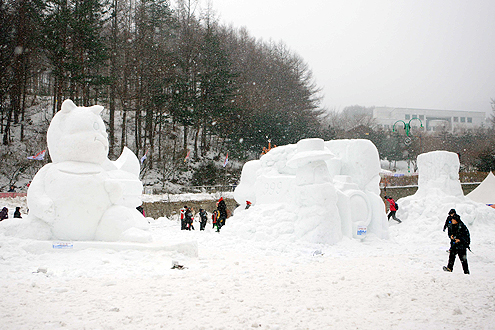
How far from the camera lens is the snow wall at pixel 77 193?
20.6 feet

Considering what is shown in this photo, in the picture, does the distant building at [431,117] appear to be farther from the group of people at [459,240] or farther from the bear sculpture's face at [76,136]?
the bear sculpture's face at [76,136]

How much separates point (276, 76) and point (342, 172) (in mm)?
25640

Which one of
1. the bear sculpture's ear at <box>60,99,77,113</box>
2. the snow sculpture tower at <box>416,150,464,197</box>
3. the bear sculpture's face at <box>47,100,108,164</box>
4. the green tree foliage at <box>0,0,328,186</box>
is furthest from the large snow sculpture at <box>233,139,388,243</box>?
the green tree foliage at <box>0,0,328,186</box>

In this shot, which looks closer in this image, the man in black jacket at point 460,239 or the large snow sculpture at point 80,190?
the man in black jacket at point 460,239

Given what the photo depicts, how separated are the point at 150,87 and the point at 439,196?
19.1m

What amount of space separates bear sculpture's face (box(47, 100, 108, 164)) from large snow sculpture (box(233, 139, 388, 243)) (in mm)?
4526

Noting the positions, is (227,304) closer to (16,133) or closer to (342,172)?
A: (342,172)

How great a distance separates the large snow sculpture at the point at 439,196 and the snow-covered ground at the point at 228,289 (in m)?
6.04

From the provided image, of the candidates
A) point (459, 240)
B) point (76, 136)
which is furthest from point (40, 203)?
point (459, 240)

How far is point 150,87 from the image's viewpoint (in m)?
24.7

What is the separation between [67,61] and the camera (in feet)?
70.8

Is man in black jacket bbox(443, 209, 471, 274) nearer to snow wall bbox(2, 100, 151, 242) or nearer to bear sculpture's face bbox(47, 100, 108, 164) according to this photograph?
snow wall bbox(2, 100, 151, 242)

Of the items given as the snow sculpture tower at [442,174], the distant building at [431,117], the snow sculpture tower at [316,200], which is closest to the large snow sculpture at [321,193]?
the snow sculpture tower at [316,200]

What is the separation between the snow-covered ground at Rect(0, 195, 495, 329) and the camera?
374cm
